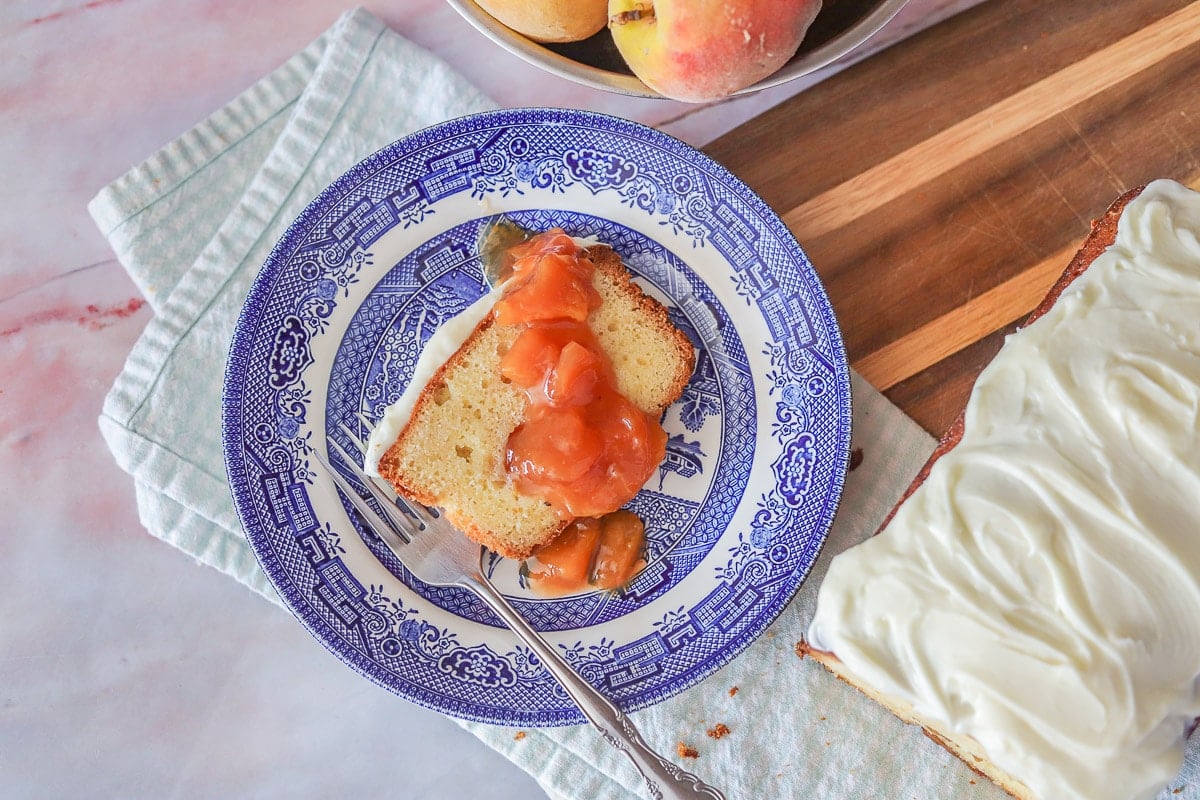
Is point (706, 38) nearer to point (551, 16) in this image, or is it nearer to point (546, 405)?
point (551, 16)

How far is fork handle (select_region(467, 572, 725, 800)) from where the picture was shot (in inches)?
85.9

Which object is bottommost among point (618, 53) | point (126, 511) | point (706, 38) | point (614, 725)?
point (614, 725)

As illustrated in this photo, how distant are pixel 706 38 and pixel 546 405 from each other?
34.9 inches

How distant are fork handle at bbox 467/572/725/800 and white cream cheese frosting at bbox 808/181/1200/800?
0.55 m

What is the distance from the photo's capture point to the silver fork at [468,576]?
2.19m

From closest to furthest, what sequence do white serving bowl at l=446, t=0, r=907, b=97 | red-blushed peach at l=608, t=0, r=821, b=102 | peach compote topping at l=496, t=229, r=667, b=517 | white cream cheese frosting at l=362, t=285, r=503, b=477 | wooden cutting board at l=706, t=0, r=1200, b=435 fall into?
1. red-blushed peach at l=608, t=0, r=821, b=102
2. white serving bowl at l=446, t=0, r=907, b=97
3. peach compote topping at l=496, t=229, r=667, b=517
4. white cream cheese frosting at l=362, t=285, r=503, b=477
5. wooden cutting board at l=706, t=0, r=1200, b=435

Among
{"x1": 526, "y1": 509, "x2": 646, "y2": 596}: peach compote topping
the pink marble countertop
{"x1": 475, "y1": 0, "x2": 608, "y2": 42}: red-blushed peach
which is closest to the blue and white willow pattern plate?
{"x1": 526, "y1": 509, "x2": 646, "y2": 596}: peach compote topping

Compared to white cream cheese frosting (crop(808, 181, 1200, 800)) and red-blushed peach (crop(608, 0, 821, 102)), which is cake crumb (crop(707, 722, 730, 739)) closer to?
white cream cheese frosting (crop(808, 181, 1200, 800))

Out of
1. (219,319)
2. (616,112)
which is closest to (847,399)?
(616,112)

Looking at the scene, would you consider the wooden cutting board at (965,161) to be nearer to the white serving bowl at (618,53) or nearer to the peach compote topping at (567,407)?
the white serving bowl at (618,53)

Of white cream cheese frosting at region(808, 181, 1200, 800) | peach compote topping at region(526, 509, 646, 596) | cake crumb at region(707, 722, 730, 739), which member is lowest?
cake crumb at region(707, 722, 730, 739)

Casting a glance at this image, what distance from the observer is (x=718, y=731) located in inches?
92.8

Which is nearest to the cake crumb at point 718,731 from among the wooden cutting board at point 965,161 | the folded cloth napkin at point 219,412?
the folded cloth napkin at point 219,412

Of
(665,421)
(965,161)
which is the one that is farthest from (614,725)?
(965,161)
